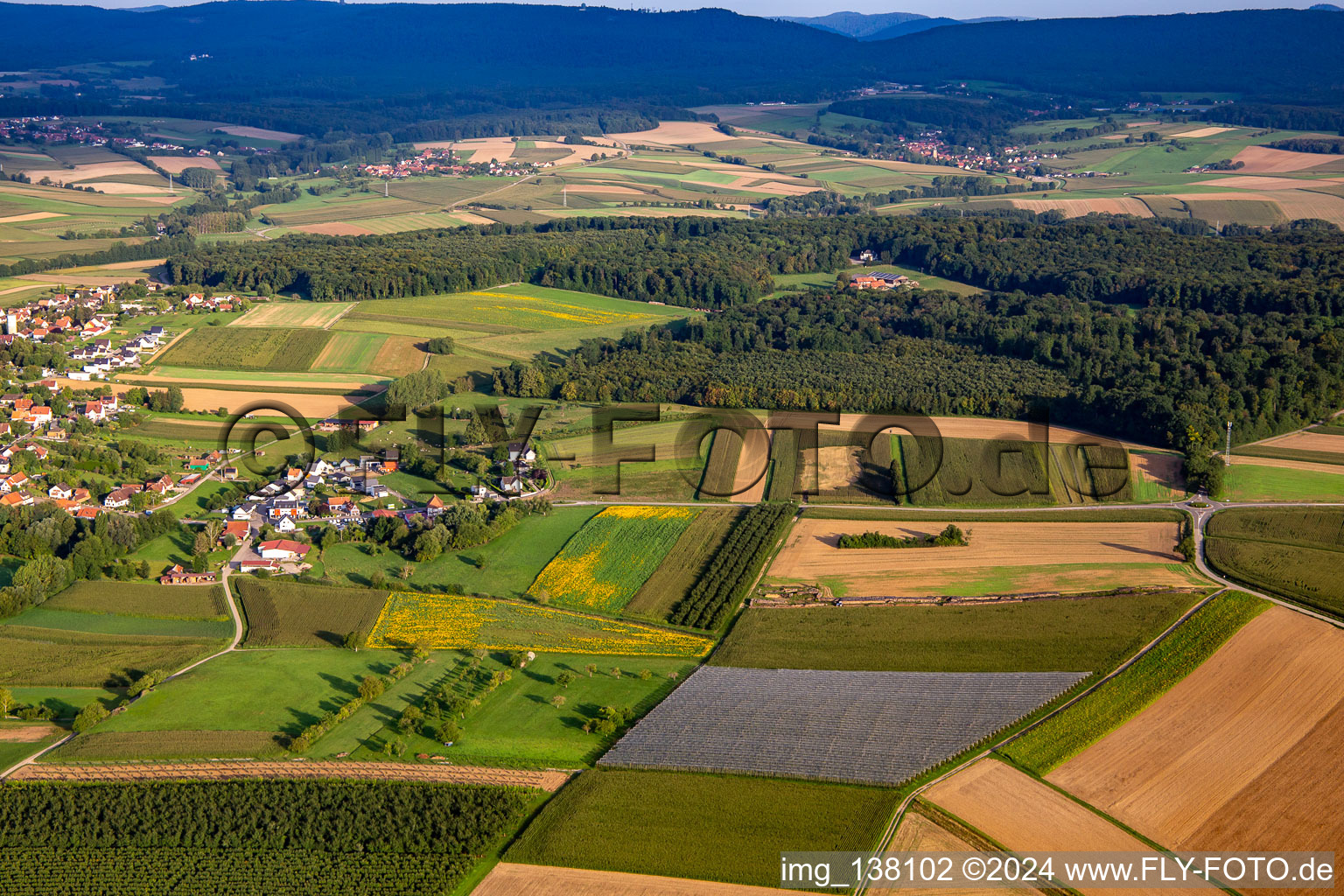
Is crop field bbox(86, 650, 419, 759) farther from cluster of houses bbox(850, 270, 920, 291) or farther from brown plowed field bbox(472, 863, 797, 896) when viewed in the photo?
cluster of houses bbox(850, 270, 920, 291)

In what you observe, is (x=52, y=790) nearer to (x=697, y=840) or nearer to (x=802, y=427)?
(x=697, y=840)

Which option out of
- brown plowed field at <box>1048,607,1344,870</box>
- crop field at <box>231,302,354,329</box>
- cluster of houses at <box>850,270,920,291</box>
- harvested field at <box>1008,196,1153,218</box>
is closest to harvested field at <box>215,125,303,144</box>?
crop field at <box>231,302,354,329</box>

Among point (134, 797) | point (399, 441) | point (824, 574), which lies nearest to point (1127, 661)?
point (824, 574)

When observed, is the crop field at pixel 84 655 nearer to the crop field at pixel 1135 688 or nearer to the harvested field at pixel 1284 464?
the crop field at pixel 1135 688

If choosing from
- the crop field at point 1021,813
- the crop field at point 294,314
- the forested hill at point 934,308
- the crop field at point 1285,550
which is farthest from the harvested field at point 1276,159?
the crop field at point 1021,813

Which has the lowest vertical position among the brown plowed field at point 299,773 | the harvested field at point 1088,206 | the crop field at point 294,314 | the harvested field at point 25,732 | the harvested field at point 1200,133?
the harvested field at point 25,732

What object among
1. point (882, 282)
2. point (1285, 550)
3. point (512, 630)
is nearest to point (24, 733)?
point (512, 630)

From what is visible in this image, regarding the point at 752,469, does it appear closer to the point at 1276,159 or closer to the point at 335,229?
the point at 335,229
